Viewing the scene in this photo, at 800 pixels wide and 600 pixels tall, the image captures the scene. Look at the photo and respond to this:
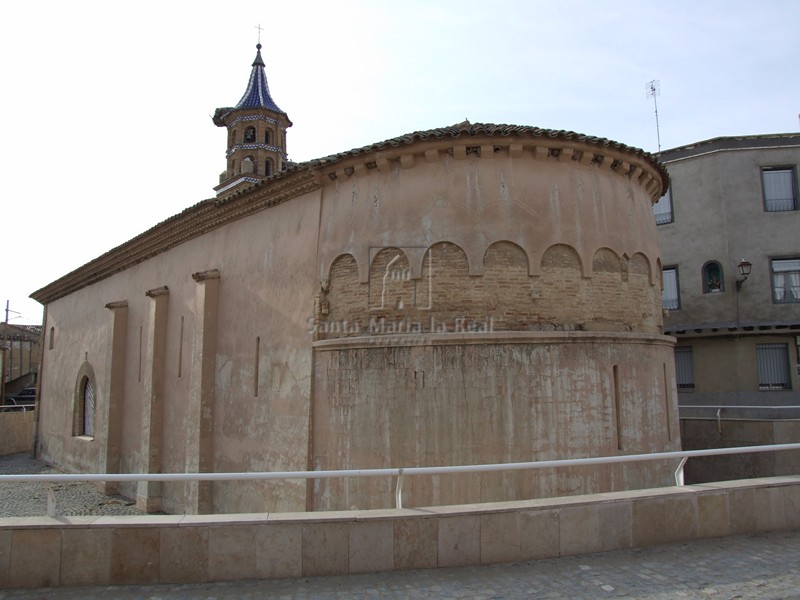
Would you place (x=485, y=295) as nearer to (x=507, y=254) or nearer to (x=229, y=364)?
(x=507, y=254)

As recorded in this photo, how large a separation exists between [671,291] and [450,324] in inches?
550

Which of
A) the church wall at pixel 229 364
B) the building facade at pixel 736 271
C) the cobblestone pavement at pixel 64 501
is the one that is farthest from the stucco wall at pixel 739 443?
the cobblestone pavement at pixel 64 501

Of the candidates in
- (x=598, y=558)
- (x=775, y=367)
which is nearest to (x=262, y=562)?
(x=598, y=558)

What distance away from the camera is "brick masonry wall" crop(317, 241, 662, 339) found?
9.16m

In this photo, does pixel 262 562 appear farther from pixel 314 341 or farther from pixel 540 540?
pixel 314 341

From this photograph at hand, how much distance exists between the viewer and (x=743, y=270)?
16.8 m

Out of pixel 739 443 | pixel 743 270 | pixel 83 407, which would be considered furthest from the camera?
pixel 83 407

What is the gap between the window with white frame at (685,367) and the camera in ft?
62.7

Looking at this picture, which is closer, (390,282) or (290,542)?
(290,542)


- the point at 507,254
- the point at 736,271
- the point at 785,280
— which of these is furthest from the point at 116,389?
the point at 785,280

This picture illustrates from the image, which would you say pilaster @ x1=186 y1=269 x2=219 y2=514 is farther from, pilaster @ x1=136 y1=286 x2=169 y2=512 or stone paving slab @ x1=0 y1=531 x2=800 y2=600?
stone paving slab @ x1=0 y1=531 x2=800 y2=600

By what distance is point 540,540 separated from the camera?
5.16 meters

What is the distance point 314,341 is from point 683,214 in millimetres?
15111

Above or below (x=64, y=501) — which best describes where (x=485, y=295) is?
above
